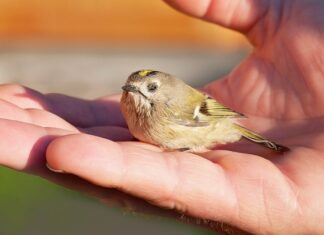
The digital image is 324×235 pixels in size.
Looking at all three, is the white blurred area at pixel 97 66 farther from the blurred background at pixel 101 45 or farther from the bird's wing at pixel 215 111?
the bird's wing at pixel 215 111

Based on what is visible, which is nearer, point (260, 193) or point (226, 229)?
point (260, 193)

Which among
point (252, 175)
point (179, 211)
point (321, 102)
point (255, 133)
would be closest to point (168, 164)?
point (179, 211)

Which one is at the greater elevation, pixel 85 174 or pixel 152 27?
pixel 85 174

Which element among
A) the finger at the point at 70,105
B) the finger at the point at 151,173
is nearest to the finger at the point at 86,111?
the finger at the point at 70,105

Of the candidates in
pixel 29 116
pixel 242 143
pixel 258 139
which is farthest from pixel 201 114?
pixel 29 116

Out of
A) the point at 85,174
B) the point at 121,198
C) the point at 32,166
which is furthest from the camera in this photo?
the point at 121,198

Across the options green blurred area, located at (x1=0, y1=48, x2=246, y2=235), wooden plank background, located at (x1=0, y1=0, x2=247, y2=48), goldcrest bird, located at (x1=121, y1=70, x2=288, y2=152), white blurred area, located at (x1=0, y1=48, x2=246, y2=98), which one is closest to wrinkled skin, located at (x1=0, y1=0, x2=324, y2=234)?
goldcrest bird, located at (x1=121, y1=70, x2=288, y2=152)

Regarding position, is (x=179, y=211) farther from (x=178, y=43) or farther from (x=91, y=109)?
(x=178, y=43)
